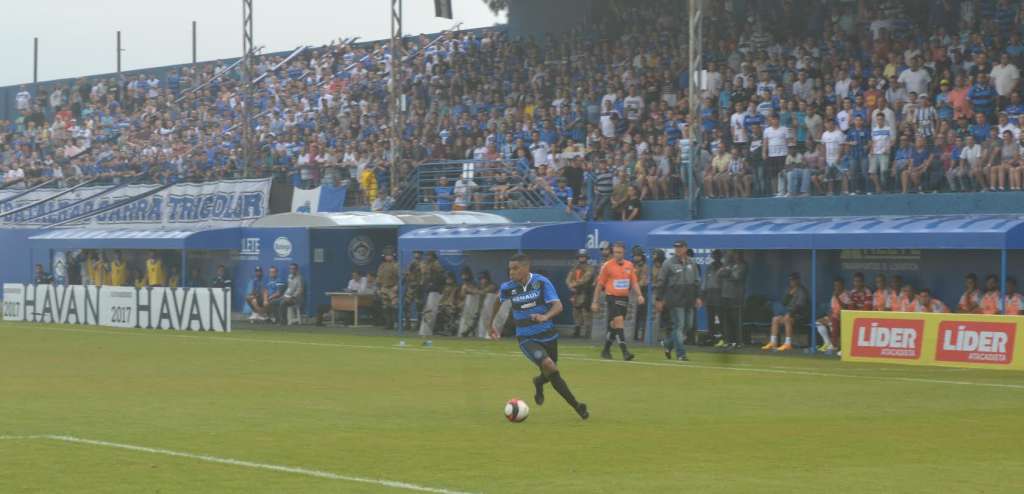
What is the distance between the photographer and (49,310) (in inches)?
1582

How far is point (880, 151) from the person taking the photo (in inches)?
1106

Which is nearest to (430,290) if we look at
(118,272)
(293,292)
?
(293,292)

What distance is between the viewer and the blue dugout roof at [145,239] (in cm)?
4147

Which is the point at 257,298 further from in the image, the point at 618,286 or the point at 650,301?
the point at 618,286

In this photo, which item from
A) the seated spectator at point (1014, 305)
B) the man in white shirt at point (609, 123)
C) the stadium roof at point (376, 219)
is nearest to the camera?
the seated spectator at point (1014, 305)

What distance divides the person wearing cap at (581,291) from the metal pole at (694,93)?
242cm

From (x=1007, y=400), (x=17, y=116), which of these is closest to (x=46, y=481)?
(x=1007, y=400)

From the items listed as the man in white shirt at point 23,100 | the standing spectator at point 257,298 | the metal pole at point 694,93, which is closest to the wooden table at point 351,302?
the standing spectator at point 257,298

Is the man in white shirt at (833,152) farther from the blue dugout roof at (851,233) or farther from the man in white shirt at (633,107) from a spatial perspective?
the man in white shirt at (633,107)

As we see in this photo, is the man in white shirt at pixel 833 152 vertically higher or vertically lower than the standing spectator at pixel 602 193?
higher

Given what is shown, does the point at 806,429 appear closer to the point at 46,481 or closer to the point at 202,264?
the point at 46,481

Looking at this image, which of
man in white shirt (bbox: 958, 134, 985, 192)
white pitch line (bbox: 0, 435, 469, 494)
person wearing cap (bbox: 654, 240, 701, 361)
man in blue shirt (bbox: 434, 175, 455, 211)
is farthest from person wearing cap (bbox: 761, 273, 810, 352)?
white pitch line (bbox: 0, 435, 469, 494)

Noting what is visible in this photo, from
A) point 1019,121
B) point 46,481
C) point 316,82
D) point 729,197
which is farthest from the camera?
point 316,82

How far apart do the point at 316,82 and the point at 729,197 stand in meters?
23.1
